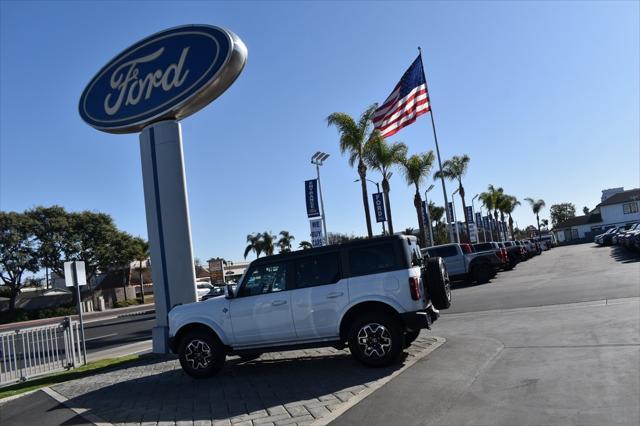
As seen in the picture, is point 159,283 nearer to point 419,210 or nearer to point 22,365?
point 22,365

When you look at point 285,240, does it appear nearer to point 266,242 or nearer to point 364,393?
point 266,242

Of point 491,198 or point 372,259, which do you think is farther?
point 491,198

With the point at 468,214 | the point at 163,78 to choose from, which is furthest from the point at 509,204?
the point at 163,78

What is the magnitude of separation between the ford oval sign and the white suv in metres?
5.70

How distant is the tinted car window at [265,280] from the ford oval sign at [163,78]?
564 cm

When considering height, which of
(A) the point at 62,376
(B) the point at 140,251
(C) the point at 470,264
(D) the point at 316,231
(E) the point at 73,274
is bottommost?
(A) the point at 62,376

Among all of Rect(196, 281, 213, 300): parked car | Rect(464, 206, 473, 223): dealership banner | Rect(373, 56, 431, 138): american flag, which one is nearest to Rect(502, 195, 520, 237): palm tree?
Rect(464, 206, 473, 223): dealership banner

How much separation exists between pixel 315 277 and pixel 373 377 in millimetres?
1781

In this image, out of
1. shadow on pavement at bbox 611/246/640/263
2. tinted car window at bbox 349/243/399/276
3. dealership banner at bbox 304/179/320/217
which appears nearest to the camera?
tinted car window at bbox 349/243/399/276

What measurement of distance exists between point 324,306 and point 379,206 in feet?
77.2

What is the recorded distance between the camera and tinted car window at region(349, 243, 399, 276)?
7941 millimetres

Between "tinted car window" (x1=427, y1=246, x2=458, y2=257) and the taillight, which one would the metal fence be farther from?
"tinted car window" (x1=427, y1=246, x2=458, y2=257)

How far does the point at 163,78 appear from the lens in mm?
13148

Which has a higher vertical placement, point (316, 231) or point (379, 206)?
point (379, 206)
